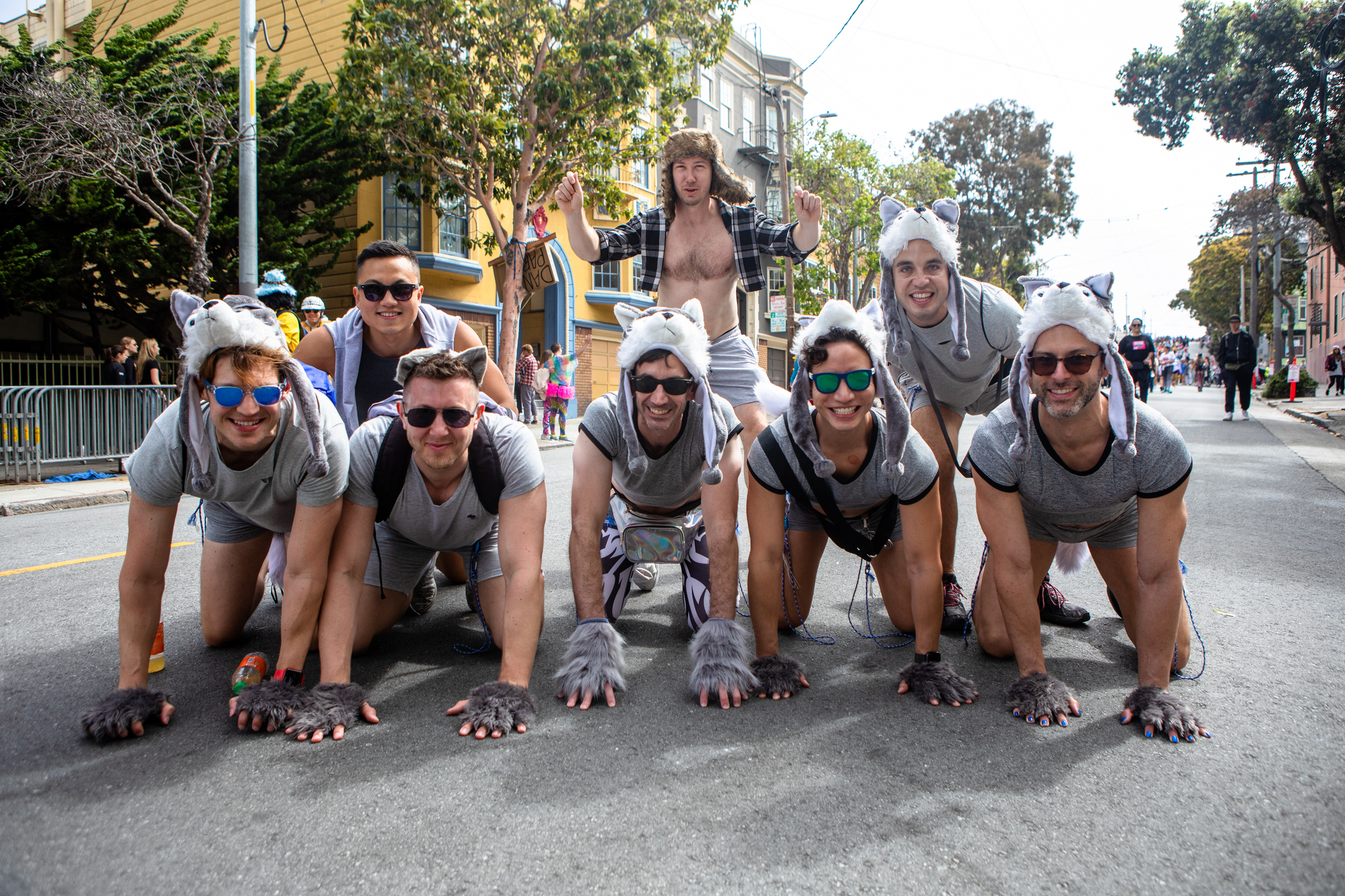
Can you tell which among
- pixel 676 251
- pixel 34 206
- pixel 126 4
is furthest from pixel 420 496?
pixel 126 4

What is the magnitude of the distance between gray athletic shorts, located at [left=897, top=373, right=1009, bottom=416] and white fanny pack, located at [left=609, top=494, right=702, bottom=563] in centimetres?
126

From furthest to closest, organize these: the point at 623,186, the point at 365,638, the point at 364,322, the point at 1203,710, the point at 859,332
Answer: the point at 623,186, the point at 364,322, the point at 365,638, the point at 859,332, the point at 1203,710

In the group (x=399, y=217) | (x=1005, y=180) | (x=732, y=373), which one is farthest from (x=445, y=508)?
(x=1005, y=180)

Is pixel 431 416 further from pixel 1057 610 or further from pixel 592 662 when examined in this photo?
pixel 1057 610

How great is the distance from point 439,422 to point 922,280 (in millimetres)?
2264

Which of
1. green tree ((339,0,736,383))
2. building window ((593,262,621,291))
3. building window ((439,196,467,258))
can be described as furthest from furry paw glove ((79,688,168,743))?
building window ((593,262,621,291))

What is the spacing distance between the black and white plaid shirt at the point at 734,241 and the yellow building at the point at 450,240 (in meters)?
11.8

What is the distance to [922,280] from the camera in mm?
3965

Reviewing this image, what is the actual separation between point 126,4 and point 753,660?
25590mm

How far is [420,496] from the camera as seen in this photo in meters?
3.32

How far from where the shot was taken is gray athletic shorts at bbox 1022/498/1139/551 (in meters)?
3.25

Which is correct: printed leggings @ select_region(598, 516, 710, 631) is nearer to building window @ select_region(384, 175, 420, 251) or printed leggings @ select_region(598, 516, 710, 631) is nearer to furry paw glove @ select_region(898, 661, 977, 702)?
furry paw glove @ select_region(898, 661, 977, 702)

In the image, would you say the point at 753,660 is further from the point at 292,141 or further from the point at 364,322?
the point at 292,141

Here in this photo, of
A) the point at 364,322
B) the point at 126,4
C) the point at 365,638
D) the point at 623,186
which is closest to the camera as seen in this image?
the point at 365,638
